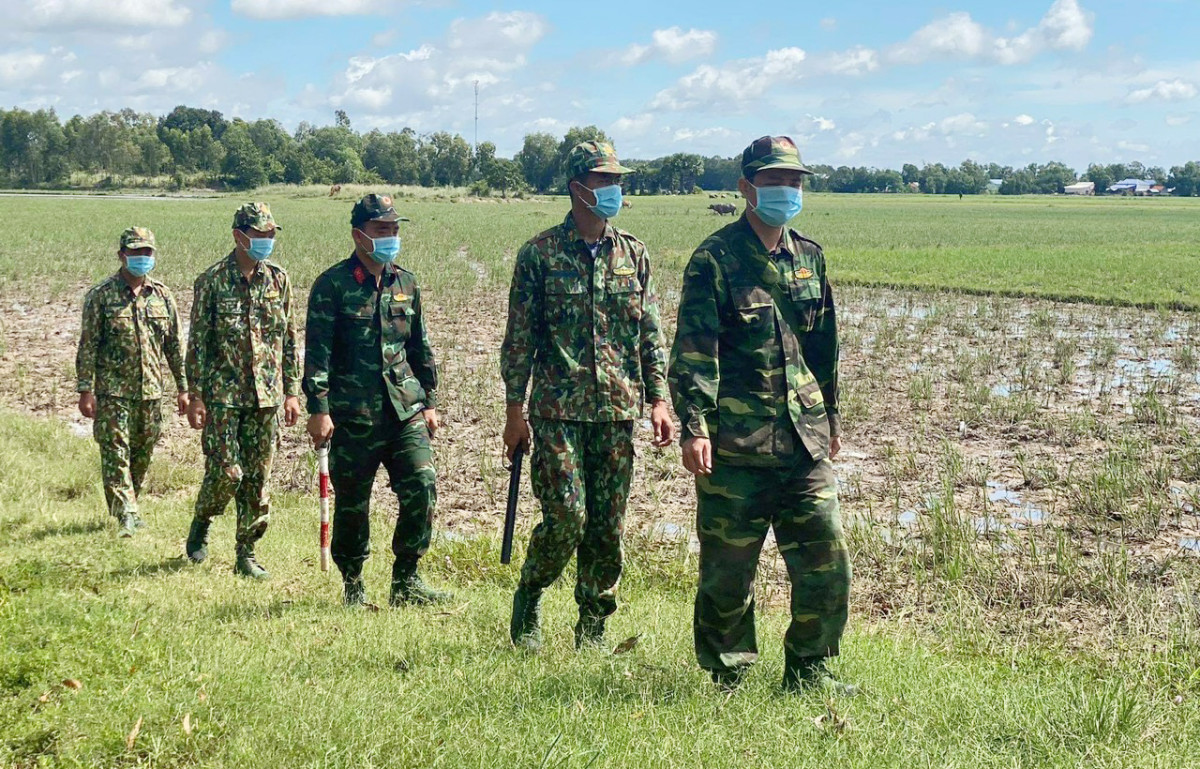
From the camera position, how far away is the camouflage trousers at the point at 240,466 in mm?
6328

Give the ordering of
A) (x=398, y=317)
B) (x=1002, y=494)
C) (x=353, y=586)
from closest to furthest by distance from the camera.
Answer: (x=398, y=317) < (x=353, y=586) < (x=1002, y=494)

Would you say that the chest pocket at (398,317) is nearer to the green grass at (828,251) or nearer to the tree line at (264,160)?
the green grass at (828,251)

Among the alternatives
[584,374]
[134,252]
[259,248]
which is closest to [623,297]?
[584,374]

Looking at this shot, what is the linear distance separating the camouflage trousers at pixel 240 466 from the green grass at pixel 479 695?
734mm

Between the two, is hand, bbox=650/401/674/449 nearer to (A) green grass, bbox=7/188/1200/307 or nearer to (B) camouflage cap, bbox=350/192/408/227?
(B) camouflage cap, bbox=350/192/408/227

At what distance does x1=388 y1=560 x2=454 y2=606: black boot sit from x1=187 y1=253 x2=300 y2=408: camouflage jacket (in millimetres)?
1427

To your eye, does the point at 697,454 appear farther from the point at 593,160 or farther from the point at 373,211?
the point at 373,211

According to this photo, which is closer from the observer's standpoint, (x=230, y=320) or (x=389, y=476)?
(x=389, y=476)

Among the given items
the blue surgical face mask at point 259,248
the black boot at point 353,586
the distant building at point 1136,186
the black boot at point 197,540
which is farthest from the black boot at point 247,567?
the distant building at point 1136,186

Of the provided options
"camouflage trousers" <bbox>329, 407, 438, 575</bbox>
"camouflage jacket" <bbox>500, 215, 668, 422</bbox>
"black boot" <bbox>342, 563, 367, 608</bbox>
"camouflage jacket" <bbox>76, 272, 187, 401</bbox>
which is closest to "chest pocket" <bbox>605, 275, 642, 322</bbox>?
"camouflage jacket" <bbox>500, 215, 668, 422</bbox>

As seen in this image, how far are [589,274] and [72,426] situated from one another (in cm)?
779

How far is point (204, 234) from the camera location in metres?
35.0

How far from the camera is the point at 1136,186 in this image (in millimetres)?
152000

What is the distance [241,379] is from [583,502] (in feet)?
8.72
